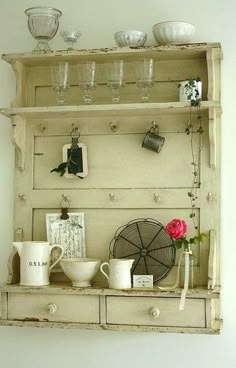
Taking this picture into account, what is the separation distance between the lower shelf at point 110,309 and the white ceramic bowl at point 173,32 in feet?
2.93

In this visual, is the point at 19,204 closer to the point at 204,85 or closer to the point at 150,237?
the point at 150,237

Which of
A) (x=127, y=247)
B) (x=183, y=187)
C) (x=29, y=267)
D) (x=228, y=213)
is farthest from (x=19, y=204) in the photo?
(x=228, y=213)

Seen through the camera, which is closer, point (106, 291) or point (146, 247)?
point (106, 291)

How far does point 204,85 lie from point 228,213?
1.60 ft

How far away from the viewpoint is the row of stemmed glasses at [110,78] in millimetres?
2369

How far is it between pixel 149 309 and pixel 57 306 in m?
0.33

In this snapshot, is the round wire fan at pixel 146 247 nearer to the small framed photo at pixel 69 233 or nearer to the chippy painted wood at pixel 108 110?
the small framed photo at pixel 69 233

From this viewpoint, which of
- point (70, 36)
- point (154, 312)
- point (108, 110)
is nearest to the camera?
point (154, 312)

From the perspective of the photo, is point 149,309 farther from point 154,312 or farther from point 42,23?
point 42,23

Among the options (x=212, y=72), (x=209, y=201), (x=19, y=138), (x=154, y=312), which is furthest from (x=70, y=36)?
(x=154, y=312)

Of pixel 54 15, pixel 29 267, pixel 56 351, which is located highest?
pixel 54 15

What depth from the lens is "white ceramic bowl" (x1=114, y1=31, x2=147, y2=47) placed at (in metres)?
2.37

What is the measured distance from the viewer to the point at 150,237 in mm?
2443

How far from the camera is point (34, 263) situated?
236cm
